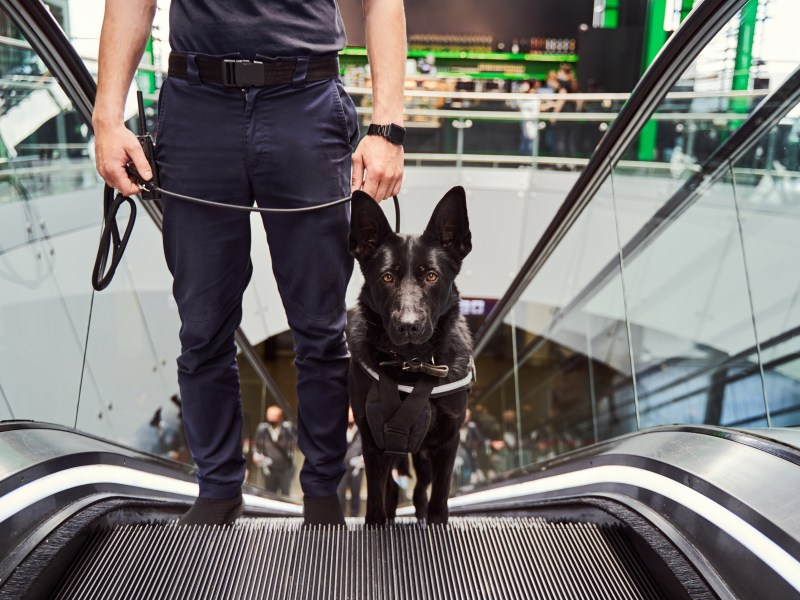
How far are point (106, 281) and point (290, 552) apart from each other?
1.01 m

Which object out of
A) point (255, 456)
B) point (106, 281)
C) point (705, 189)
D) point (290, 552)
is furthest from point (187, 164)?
point (255, 456)

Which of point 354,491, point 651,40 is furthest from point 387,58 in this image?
point 651,40

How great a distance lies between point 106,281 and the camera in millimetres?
2008

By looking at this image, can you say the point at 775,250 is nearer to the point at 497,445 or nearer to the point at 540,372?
the point at 540,372

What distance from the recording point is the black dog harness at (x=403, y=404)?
1870mm

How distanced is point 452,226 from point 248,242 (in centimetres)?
59

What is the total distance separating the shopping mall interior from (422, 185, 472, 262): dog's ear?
35 cm

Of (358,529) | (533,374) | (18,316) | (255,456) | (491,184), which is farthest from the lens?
(491,184)

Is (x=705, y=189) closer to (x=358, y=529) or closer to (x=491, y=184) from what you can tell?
(x=358, y=529)

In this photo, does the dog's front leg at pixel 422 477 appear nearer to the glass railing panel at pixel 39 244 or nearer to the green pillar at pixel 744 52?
the glass railing panel at pixel 39 244

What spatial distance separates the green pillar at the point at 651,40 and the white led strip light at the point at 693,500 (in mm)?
3269

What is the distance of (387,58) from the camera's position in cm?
181

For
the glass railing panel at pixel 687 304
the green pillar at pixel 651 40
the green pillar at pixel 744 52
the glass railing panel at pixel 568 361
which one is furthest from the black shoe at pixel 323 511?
the green pillar at pixel 651 40

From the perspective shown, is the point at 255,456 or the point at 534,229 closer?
the point at 255,456
